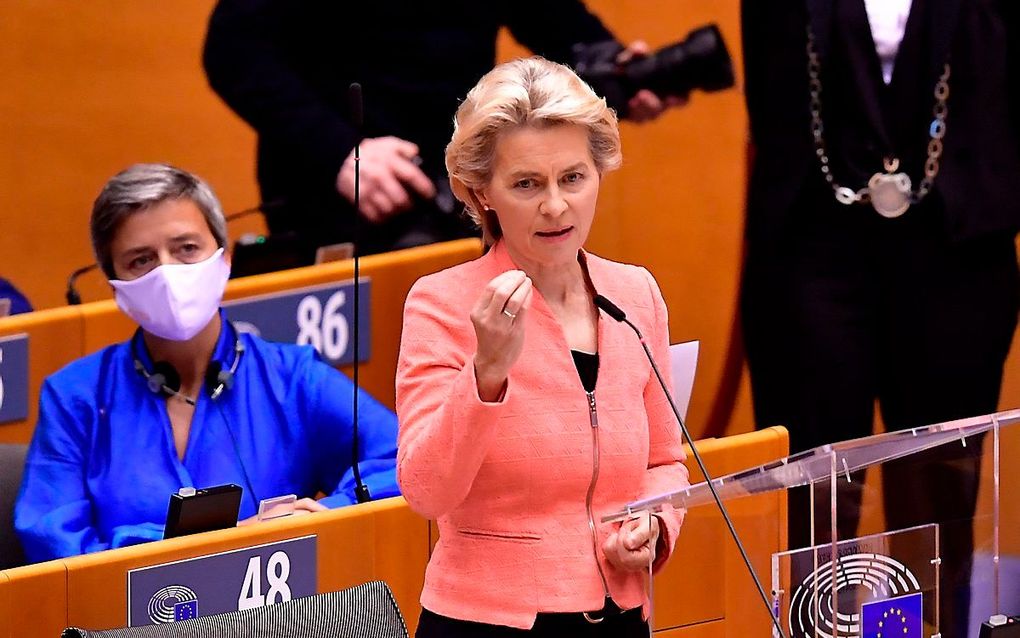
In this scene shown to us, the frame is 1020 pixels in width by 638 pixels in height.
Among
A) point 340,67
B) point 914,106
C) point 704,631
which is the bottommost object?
point 704,631

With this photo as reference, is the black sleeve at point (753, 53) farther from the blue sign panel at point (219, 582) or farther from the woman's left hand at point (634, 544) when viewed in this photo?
the woman's left hand at point (634, 544)

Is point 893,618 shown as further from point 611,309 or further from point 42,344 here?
point 42,344

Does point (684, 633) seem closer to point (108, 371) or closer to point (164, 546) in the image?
point (164, 546)

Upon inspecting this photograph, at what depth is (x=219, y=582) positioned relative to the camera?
2.99 m

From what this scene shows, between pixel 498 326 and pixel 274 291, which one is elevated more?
pixel 498 326

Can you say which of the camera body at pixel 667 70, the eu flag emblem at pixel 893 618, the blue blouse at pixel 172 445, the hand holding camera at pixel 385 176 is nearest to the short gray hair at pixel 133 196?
the blue blouse at pixel 172 445

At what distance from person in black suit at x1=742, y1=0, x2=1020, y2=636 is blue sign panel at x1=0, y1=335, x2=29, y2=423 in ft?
5.44

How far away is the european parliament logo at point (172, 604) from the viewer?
2.95 m

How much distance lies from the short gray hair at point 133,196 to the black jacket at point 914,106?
120 cm

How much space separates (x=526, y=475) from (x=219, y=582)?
87 cm

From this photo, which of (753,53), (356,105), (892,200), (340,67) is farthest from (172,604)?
(340,67)

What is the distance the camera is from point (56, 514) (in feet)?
11.0

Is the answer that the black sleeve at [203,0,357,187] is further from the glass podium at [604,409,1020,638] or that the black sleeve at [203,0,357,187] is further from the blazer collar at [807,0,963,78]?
the glass podium at [604,409,1020,638]

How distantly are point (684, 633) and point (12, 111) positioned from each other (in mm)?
3720
